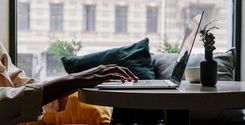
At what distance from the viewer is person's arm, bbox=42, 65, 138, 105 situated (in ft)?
4.01

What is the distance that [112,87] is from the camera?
1345 mm

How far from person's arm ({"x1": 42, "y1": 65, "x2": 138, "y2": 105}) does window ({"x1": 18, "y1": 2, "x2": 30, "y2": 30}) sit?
183 cm

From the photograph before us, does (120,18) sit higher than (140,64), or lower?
higher

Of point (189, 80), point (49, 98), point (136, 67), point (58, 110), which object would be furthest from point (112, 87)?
point (136, 67)

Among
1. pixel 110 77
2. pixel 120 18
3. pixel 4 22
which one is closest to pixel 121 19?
pixel 120 18

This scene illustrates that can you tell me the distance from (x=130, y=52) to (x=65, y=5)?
0.84 metres

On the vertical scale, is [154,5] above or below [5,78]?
above

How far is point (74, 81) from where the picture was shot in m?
1.28

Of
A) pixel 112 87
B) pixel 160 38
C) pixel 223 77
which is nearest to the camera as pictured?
pixel 112 87

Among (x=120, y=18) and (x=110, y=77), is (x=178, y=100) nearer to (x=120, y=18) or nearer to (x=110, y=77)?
(x=110, y=77)

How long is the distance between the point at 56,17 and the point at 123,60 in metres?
0.87

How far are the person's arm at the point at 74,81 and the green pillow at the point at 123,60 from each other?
1023 millimetres

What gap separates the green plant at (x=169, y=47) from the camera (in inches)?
118

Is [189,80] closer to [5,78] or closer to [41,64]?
[5,78]
